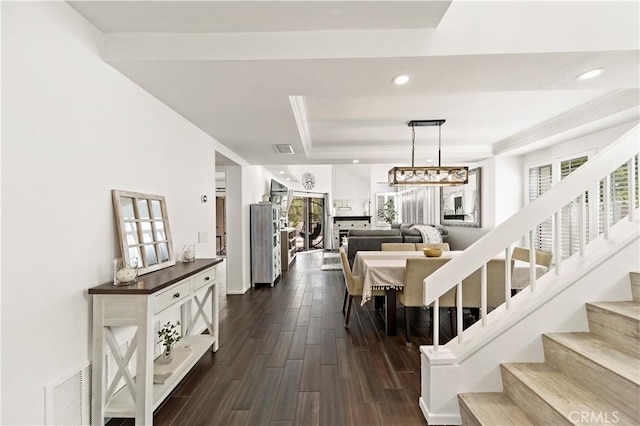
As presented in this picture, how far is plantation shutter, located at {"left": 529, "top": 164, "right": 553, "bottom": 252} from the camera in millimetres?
4663

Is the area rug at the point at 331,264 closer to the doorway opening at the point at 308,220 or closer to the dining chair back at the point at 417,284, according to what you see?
the doorway opening at the point at 308,220

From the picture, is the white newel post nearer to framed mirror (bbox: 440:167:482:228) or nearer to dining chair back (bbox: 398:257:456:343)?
dining chair back (bbox: 398:257:456:343)

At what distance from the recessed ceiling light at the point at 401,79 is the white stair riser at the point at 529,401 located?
1.98 metres

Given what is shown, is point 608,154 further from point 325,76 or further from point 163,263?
point 163,263

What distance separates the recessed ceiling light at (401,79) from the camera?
200cm

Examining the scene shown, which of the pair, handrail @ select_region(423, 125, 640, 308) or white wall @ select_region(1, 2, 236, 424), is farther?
handrail @ select_region(423, 125, 640, 308)

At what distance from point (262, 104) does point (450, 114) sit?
7.76ft

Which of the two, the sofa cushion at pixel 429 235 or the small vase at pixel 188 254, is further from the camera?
the sofa cushion at pixel 429 235

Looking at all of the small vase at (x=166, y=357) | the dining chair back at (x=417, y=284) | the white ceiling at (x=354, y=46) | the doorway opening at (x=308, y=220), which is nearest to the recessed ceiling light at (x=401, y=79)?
the white ceiling at (x=354, y=46)

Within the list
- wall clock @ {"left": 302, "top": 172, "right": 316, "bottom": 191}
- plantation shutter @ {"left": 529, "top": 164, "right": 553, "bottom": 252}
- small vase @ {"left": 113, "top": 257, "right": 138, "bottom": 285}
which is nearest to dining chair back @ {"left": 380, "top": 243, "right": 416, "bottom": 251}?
plantation shutter @ {"left": 529, "top": 164, "right": 553, "bottom": 252}

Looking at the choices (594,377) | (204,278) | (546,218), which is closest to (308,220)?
(204,278)

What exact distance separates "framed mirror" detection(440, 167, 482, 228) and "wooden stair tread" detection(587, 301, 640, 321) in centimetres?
411

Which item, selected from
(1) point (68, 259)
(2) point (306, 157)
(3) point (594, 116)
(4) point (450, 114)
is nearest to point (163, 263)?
(1) point (68, 259)

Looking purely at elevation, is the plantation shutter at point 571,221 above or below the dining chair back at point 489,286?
above
